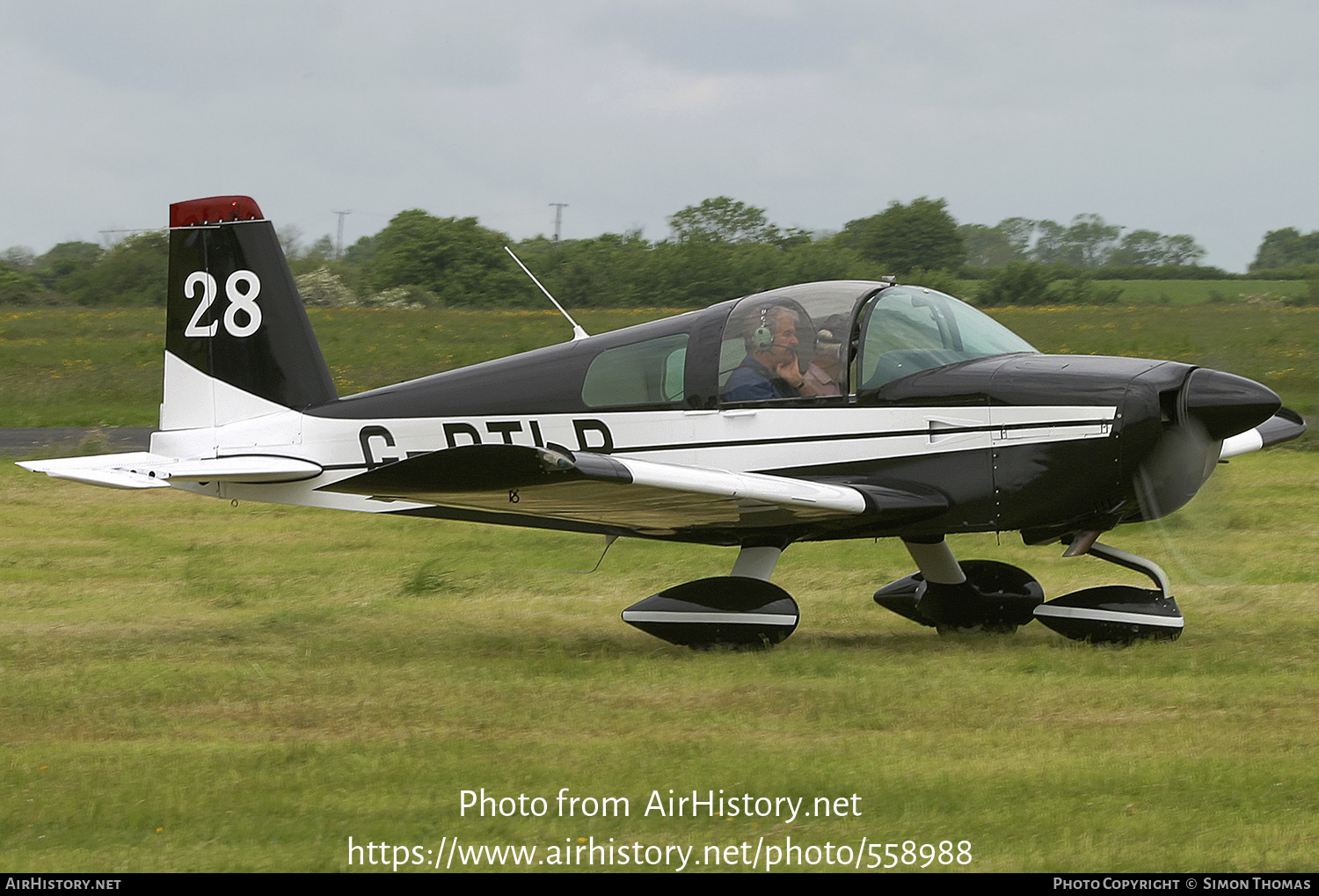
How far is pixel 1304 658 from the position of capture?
268 inches

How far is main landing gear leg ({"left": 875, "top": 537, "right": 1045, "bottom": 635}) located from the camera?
26.6 feet

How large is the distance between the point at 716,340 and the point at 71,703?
378 centimetres

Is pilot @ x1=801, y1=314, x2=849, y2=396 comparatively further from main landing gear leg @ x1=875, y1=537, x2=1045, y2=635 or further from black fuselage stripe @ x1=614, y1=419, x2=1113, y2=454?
main landing gear leg @ x1=875, y1=537, x2=1045, y2=635

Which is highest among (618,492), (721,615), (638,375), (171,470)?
(638,375)

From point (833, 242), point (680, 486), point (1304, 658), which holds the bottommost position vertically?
point (1304, 658)

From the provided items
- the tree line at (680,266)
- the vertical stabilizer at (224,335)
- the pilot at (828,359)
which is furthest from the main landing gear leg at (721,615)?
the tree line at (680,266)

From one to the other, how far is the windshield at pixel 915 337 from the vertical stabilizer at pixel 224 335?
3648mm

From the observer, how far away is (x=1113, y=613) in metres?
7.36

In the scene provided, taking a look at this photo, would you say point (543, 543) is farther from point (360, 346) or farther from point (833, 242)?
point (833, 242)

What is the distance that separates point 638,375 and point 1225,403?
10.3 feet

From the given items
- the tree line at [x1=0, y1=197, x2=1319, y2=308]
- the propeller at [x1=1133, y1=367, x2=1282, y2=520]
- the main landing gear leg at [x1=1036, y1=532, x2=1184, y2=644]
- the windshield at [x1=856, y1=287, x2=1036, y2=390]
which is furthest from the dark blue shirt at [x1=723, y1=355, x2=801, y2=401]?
the tree line at [x1=0, y1=197, x2=1319, y2=308]

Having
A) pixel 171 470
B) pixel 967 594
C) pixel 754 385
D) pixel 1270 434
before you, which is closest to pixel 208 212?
pixel 171 470

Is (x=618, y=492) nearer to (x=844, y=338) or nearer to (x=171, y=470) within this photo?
(x=844, y=338)

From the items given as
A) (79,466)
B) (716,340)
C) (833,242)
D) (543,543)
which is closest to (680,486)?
(716,340)
